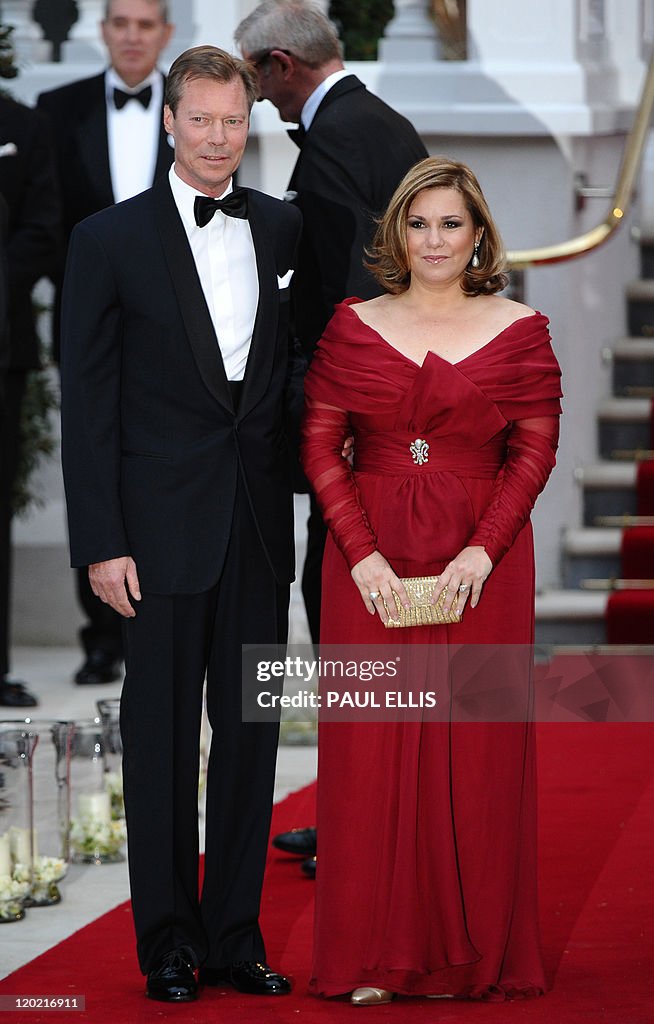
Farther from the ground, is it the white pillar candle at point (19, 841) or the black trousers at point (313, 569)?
the black trousers at point (313, 569)

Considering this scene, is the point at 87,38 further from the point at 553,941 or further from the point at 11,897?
the point at 553,941

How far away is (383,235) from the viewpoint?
144 inches

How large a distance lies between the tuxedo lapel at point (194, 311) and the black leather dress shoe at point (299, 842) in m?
Answer: 1.63

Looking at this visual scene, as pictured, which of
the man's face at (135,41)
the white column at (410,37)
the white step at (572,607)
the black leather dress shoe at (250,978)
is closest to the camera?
the black leather dress shoe at (250,978)

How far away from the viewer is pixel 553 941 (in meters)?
3.98

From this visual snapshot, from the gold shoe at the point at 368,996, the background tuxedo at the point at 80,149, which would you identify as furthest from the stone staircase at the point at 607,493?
the gold shoe at the point at 368,996

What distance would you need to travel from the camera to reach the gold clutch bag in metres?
3.50

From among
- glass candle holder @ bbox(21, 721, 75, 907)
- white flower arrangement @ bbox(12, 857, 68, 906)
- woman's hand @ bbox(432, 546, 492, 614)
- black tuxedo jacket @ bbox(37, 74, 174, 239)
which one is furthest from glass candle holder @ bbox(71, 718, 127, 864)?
black tuxedo jacket @ bbox(37, 74, 174, 239)

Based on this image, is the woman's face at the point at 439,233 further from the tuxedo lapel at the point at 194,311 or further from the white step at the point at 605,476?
the white step at the point at 605,476

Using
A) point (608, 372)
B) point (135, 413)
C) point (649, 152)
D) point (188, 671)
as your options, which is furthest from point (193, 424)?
point (649, 152)

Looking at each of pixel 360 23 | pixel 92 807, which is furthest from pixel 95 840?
pixel 360 23

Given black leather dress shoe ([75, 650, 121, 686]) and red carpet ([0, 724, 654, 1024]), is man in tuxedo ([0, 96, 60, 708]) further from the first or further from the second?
red carpet ([0, 724, 654, 1024])

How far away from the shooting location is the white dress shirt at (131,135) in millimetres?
6715

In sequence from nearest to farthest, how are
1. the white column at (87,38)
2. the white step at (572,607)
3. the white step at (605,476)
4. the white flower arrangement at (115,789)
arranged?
the white flower arrangement at (115,789), the white step at (572,607), the white step at (605,476), the white column at (87,38)
